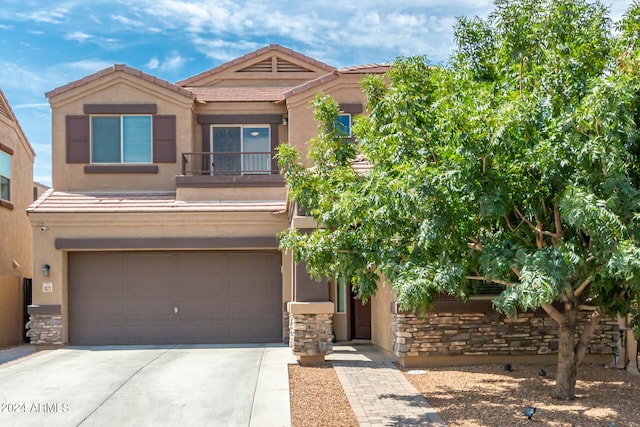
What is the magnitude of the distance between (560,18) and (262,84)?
14552 mm

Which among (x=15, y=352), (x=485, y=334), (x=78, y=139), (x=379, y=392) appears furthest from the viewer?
(x=78, y=139)

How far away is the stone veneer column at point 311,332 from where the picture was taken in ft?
43.2

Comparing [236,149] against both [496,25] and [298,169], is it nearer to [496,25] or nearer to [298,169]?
[298,169]

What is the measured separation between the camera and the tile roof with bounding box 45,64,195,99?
1861 cm

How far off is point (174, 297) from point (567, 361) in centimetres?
1045

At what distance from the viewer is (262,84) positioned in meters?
22.3

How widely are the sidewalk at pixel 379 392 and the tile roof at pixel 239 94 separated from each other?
852 centimetres

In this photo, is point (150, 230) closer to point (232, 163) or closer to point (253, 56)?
point (232, 163)

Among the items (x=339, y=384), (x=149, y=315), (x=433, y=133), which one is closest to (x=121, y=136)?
(x=149, y=315)

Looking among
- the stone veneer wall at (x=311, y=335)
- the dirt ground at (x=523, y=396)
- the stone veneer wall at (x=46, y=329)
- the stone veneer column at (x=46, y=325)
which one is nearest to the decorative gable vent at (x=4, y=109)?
the stone veneer column at (x=46, y=325)

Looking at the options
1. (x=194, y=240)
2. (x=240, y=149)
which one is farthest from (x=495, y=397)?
(x=240, y=149)

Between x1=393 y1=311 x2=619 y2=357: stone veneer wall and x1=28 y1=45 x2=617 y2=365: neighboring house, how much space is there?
20 mm

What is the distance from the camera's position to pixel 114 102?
18891mm

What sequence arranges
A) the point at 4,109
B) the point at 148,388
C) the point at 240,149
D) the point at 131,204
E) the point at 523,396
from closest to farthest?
the point at 523,396 < the point at 148,388 < the point at 131,204 < the point at 240,149 < the point at 4,109
